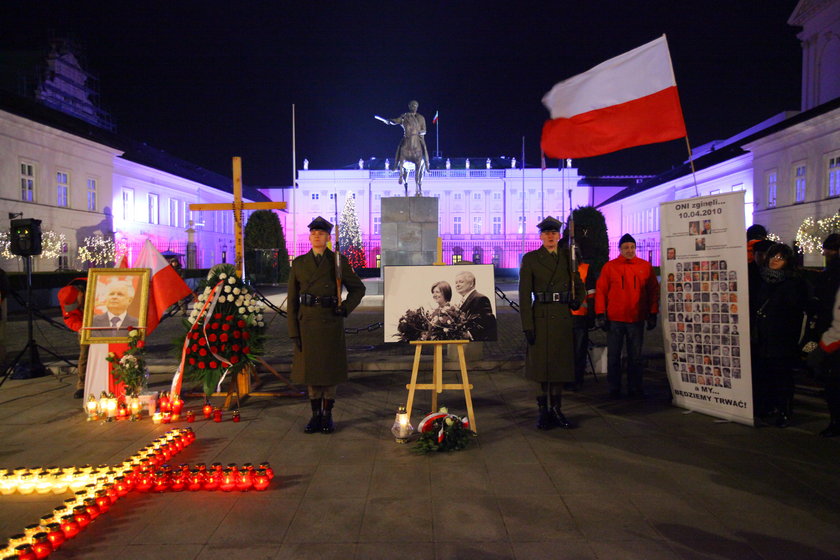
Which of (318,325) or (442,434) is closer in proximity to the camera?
(442,434)

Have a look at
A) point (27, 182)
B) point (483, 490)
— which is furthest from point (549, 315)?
point (27, 182)

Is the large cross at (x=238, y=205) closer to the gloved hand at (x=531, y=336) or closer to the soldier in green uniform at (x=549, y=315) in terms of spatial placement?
the soldier in green uniform at (x=549, y=315)

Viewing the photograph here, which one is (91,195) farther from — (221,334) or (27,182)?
(221,334)

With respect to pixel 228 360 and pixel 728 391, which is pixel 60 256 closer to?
pixel 228 360

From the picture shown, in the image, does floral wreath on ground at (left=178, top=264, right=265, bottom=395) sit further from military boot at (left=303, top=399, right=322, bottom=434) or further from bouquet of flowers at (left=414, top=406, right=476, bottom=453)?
bouquet of flowers at (left=414, top=406, right=476, bottom=453)

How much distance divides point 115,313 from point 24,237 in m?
2.92

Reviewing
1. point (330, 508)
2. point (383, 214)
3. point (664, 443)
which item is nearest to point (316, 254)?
point (330, 508)

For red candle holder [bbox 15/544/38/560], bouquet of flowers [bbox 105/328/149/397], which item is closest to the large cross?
bouquet of flowers [bbox 105/328/149/397]

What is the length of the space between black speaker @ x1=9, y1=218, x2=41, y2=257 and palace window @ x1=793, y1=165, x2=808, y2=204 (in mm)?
32309

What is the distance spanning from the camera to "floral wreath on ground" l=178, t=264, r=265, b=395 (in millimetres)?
6789

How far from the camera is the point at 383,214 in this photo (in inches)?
626

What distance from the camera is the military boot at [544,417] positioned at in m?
5.92

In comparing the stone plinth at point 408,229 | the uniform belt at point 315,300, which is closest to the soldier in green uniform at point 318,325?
the uniform belt at point 315,300

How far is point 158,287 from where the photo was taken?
7.40 metres
